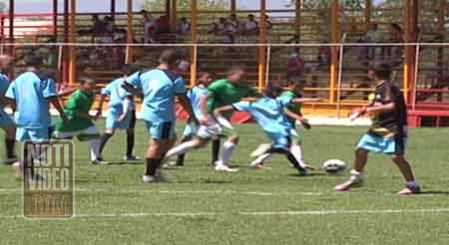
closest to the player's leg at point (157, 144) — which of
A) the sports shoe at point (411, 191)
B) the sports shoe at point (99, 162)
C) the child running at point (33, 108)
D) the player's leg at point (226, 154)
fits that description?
the child running at point (33, 108)

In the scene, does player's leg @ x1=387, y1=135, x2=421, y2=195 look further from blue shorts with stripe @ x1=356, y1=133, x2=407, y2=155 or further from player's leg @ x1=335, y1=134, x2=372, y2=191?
player's leg @ x1=335, y1=134, x2=372, y2=191

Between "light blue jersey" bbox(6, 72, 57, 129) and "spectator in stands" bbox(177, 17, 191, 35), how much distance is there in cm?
2420

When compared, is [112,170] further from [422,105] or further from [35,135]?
[422,105]

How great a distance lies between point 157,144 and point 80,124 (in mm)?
3955

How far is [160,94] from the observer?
52.1 feet

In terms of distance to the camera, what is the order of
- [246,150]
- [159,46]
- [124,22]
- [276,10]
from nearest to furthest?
[246,150] < [159,46] < [276,10] < [124,22]

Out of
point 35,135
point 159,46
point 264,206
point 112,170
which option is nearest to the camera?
point 264,206

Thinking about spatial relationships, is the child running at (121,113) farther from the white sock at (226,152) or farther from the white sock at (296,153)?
the white sock at (296,153)

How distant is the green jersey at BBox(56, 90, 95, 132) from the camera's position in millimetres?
19438

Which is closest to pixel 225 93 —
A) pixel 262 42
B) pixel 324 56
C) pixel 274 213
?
pixel 274 213

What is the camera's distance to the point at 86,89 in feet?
65.6

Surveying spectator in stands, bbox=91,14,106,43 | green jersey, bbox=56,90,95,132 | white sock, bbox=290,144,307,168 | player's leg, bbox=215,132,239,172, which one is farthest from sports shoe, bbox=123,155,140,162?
spectator in stands, bbox=91,14,106,43

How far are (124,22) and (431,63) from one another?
43.4 ft

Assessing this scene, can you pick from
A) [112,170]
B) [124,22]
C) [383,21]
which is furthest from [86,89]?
[124,22]
